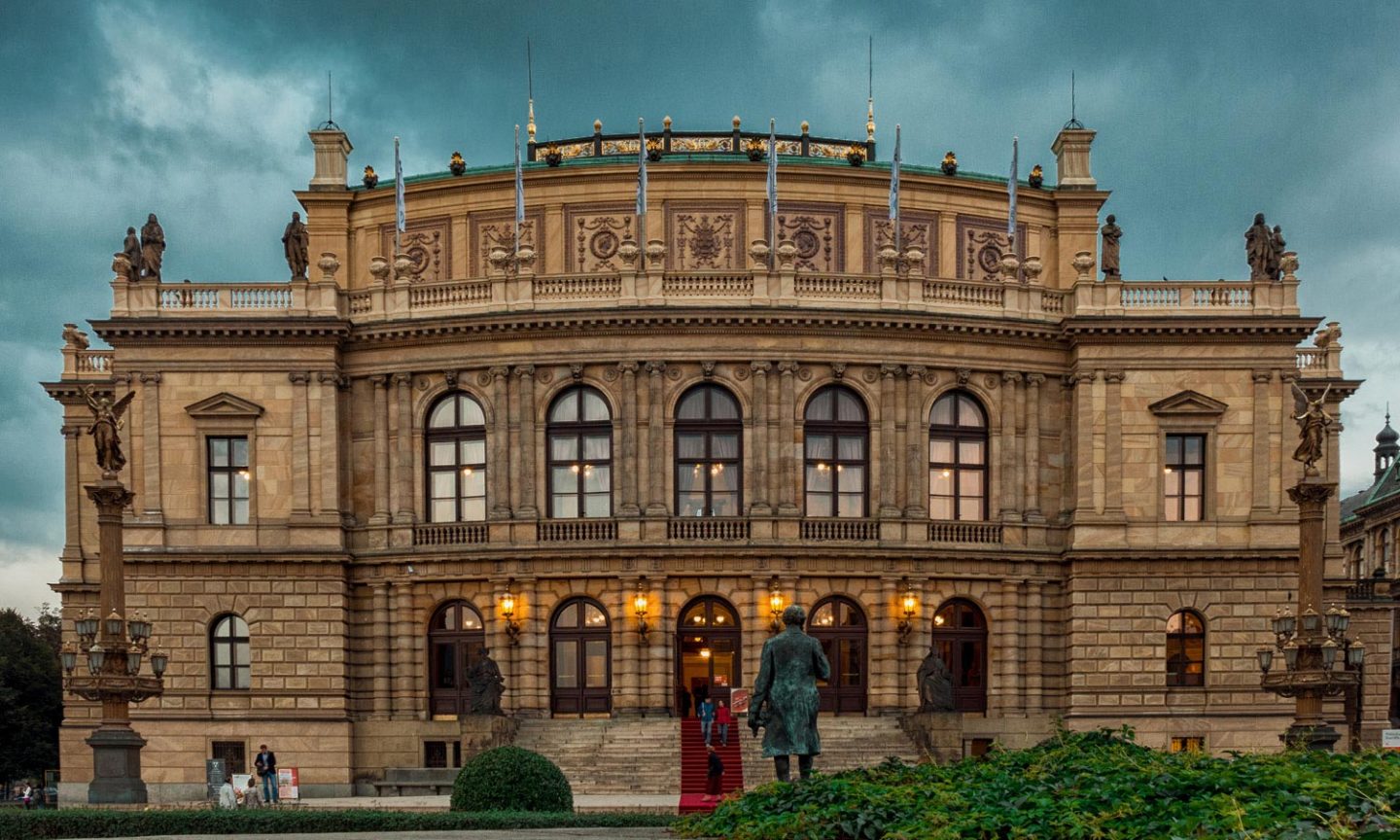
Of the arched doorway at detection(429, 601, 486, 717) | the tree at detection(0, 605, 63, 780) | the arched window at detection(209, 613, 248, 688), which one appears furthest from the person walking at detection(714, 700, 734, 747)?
the tree at detection(0, 605, 63, 780)

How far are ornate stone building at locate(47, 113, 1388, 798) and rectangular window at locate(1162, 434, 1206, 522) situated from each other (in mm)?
96

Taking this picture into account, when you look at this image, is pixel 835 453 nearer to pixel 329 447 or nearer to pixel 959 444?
pixel 959 444

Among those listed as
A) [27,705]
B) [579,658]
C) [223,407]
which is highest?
[223,407]

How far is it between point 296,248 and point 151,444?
7.99 meters

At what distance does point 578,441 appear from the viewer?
51.8 m

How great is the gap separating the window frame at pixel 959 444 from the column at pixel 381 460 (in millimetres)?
17815

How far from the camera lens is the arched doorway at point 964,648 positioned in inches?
2063

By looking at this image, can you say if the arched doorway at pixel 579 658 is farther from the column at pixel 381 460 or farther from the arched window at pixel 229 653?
the arched window at pixel 229 653

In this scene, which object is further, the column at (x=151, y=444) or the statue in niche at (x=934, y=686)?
the column at (x=151, y=444)

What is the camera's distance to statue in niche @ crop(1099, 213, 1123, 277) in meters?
53.7

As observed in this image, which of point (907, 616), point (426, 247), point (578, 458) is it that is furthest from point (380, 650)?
point (907, 616)

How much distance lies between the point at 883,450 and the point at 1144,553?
904cm

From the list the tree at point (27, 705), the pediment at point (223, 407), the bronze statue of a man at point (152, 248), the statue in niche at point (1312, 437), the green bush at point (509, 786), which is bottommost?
the tree at point (27, 705)

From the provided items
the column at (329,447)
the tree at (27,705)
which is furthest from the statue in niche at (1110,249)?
the tree at (27,705)
